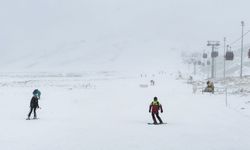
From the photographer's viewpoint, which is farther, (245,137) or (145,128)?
(145,128)

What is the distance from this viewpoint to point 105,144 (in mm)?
A: 18062

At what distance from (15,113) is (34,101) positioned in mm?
4927

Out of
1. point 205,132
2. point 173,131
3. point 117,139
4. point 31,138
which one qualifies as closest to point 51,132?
point 31,138

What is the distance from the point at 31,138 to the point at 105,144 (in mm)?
3478

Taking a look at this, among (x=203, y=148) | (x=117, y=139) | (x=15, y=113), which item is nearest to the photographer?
(x=203, y=148)

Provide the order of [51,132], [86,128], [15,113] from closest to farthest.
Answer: [51,132] → [86,128] → [15,113]

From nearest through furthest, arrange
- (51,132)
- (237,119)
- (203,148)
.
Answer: (203,148), (51,132), (237,119)

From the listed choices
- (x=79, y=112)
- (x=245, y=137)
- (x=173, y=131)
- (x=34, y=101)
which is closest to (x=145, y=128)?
(x=173, y=131)

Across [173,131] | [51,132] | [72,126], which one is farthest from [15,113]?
[173,131]

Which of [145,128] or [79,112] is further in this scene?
[79,112]

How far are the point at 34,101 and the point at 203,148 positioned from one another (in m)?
12.7

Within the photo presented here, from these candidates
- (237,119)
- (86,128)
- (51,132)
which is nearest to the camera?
(51,132)

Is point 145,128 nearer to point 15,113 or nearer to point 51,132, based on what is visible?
point 51,132

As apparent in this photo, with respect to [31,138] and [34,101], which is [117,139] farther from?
[34,101]
